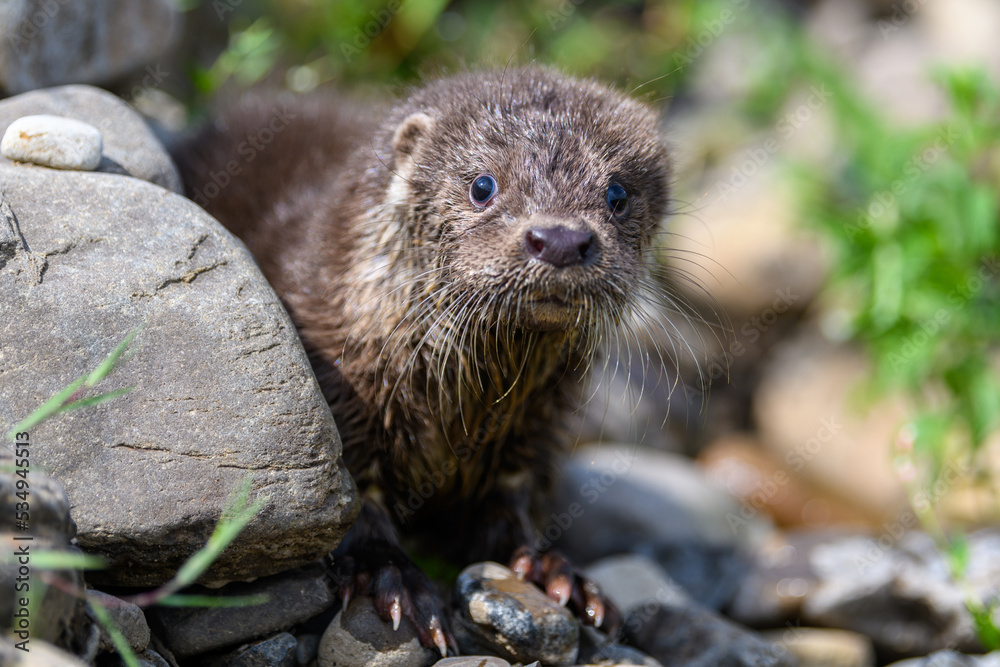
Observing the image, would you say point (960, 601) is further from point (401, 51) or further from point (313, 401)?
point (401, 51)

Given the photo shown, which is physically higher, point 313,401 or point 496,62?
point 496,62

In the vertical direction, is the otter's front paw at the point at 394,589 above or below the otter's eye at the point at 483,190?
below

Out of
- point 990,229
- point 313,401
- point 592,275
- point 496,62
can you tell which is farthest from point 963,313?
point 313,401

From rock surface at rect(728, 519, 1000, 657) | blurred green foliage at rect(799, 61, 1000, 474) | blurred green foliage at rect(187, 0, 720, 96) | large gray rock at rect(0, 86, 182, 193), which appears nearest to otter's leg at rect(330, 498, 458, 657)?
large gray rock at rect(0, 86, 182, 193)

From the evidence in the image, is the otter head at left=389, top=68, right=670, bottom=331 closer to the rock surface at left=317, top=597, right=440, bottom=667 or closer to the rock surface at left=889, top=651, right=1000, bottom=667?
the rock surface at left=317, top=597, right=440, bottom=667

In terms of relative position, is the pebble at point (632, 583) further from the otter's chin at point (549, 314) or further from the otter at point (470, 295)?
the otter's chin at point (549, 314)

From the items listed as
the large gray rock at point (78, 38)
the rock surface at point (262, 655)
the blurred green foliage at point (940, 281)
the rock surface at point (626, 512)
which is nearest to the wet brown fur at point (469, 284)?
the rock surface at point (262, 655)

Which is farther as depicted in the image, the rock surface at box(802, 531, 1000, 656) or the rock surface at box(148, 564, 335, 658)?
the rock surface at box(802, 531, 1000, 656)
